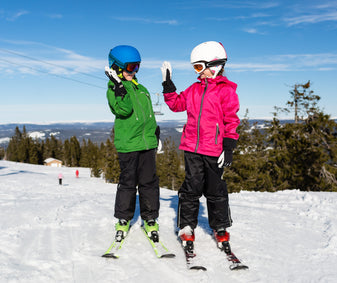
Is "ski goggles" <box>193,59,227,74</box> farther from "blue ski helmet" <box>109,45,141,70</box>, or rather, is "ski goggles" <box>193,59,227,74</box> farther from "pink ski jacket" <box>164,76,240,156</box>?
"blue ski helmet" <box>109,45,141,70</box>

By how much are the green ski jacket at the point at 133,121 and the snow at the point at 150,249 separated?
44.7 inches

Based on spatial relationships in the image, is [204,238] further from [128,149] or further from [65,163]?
[65,163]

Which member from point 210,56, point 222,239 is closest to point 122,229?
point 222,239

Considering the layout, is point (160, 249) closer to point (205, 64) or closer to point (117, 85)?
point (117, 85)

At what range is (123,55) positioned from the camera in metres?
3.37

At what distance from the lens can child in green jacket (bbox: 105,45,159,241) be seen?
130 inches

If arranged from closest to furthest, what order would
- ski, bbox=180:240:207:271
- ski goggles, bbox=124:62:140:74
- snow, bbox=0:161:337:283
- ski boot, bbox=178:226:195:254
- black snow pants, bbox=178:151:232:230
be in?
snow, bbox=0:161:337:283, ski, bbox=180:240:207:271, ski boot, bbox=178:226:195:254, black snow pants, bbox=178:151:232:230, ski goggles, bbox=124:62:140:74

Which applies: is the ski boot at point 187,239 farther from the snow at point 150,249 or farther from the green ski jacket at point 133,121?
the green ski jacket at point 133,121

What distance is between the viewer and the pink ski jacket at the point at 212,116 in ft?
10.1

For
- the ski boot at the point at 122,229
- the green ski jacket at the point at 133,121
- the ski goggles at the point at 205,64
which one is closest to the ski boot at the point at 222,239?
the ski boot at the point at 122,229

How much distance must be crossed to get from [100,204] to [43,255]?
2528 mm

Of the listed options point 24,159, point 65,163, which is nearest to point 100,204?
point 24,159

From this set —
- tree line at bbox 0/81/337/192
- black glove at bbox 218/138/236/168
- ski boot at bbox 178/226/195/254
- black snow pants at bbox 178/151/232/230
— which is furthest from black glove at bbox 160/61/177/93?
tree line at bbox 0/81/337/192

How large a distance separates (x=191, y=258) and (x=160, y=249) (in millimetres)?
365
